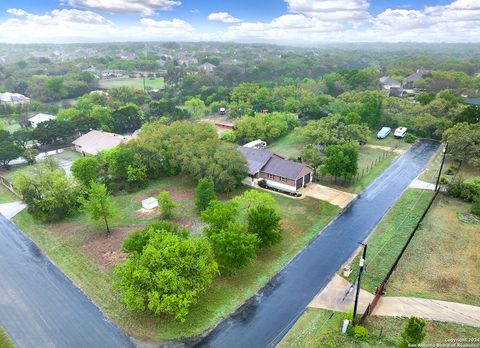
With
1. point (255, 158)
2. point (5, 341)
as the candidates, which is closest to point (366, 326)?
point (5, 341)

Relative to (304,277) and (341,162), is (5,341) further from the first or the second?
(341,162)

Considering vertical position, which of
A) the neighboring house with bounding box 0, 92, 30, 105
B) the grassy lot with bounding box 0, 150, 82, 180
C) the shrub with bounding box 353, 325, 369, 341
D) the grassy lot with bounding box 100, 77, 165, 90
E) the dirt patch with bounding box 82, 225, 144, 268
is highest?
the neighboring house with bounding box 0, 92, 30, 105

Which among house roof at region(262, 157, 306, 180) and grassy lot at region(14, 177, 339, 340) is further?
house roof at region(262, 157, 306, 180)

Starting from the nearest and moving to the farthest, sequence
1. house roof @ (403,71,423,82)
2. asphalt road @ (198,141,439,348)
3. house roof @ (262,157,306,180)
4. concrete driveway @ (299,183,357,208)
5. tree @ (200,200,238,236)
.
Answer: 1. asphalt road @ (198,141,439,348)
2. tree @ (200,200,238,236)
3. concrete driveway @ (299,183,357,208)
4. house roof @ (262,157,306,180)
5. house roof @ (403,71,423,82)

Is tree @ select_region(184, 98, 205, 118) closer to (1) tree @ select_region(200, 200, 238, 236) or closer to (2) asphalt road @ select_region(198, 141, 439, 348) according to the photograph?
(2) asphalt road @ select_region(198, 141, 439, 348)

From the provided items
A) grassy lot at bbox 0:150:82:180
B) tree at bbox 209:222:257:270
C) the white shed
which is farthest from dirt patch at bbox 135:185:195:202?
grassy lot at bbox 0:150:82:180

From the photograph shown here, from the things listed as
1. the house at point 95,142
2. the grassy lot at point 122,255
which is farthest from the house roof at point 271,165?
the house at point 95,142

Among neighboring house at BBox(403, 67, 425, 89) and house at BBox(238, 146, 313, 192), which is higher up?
neighboring house at BBox(403, 67, 425, 89)
